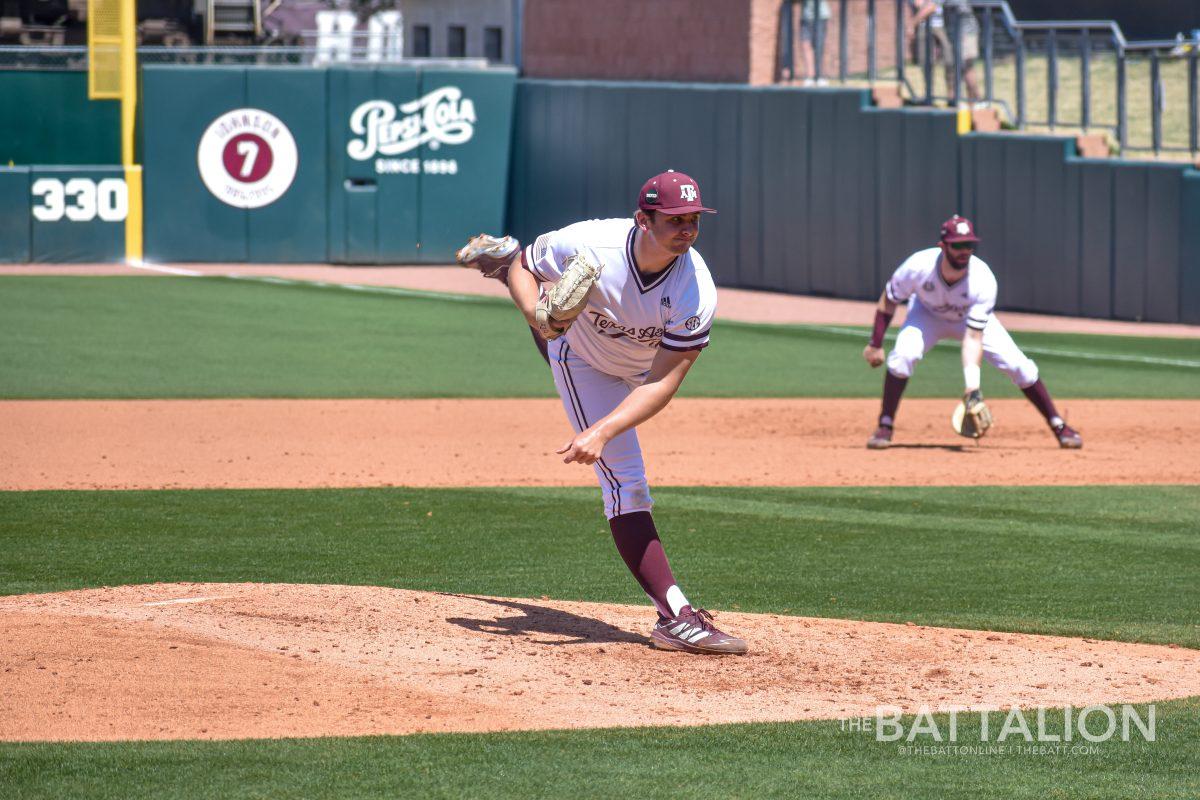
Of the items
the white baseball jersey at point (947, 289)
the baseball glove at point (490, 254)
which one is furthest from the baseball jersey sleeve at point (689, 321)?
the white baseball jersey at point (947, 289)

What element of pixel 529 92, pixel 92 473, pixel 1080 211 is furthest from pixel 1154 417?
pixel 529 92

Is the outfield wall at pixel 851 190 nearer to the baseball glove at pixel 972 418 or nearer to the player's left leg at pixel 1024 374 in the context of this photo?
the player's left leg at pixel 1024 374

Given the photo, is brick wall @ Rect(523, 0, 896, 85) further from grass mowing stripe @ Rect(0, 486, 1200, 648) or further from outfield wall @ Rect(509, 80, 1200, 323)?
grass mowing stripe @ Rect(0, 486, 1200, 648)

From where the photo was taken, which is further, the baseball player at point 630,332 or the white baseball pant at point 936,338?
the white baseball pant at point 936,338

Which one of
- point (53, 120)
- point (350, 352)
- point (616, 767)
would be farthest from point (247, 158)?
point (616, 767)

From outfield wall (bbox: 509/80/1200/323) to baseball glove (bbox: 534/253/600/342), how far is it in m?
14.8

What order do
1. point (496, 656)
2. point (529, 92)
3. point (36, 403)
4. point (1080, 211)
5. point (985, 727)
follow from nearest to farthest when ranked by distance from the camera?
1. point (985, 727)
2. point (496, 656)
3. point (36, 403)
4. point (1080, 211)
5. point (529, 92)

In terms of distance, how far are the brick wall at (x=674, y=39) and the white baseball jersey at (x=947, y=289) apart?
1061 cm

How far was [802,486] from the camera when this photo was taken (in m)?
10.5

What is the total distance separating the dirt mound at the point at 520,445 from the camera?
10.6m

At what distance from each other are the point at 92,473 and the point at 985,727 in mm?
6956

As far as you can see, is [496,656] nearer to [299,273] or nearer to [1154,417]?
[1154,417]

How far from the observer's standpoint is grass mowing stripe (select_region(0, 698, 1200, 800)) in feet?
14.6

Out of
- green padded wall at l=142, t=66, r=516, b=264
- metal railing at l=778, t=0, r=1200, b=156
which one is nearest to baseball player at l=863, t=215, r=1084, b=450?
metal railing at l=778, t=0, r=1200, b=156
